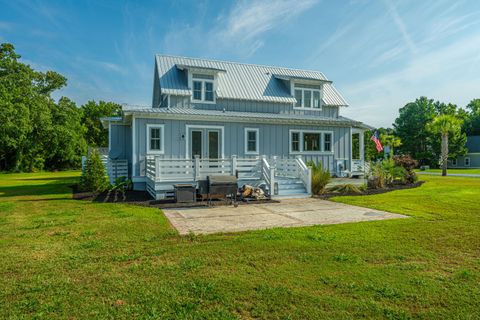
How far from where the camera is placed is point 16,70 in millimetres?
36594

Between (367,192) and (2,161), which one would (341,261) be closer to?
(367,192)

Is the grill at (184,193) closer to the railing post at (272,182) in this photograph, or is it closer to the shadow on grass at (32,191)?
the railing post at (272,182)

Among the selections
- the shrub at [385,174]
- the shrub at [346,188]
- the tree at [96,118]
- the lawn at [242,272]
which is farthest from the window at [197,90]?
the tree at [96,118]

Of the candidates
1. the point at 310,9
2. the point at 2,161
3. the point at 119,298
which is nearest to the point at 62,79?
the point at 2,161

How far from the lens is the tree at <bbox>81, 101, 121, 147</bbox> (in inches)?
2133

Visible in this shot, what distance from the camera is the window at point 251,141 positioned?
53.1 ft

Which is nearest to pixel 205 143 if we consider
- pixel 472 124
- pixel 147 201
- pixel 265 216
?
pixel 147 201

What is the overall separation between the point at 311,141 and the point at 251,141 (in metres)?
3.95

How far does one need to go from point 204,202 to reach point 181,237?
488 centimetres

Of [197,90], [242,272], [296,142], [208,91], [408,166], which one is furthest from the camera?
[408,166]

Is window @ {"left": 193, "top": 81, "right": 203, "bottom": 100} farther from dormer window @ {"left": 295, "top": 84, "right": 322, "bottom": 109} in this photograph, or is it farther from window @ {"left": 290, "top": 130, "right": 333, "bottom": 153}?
dormer window @ {"left": 295, "top": 84, "right": 322, "bottom": 109}

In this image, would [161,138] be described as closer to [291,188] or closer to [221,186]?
[221,186]

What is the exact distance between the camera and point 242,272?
4238 millimetres

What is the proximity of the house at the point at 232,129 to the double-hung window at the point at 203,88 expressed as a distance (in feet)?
0.19
